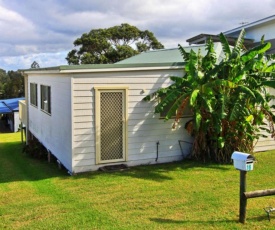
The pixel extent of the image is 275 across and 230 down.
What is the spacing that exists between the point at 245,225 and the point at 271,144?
262 inches

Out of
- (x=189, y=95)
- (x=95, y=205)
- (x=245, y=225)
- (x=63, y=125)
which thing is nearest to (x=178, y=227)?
(x=245, y=225)

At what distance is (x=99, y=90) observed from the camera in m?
8.43

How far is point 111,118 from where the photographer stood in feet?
28.7

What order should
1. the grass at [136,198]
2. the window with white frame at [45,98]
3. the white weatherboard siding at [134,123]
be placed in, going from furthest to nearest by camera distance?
the window with white frame at [45,98], the white weatherboard siding at [134,123], the grass at [136,198]

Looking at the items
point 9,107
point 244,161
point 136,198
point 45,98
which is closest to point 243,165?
point 244,161

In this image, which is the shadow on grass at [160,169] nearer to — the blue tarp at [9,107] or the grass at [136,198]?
the grass at [136,198]

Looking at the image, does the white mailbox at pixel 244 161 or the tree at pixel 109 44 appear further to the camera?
the tree at pixel 109 44

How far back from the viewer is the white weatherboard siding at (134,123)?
8.30 metres

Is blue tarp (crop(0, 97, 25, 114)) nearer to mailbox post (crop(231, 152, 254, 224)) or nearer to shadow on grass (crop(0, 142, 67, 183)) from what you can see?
shadow on grass (crop(0, 142, 67, 183))

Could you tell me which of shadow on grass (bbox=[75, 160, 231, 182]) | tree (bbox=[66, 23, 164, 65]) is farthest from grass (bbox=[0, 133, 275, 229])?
tree (bbox=[66, 23, 164, 65])

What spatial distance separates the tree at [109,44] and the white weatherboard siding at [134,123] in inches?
1106

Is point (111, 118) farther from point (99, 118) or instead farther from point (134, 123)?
point (134, 123)

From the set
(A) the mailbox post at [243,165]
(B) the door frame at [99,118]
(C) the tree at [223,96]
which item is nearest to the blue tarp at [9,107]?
(B) the door frame at [99,118]

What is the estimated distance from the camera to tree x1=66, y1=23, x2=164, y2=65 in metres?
37.2
